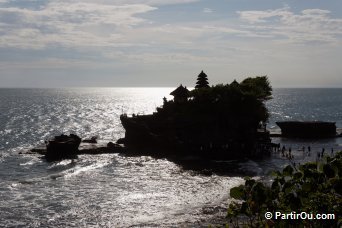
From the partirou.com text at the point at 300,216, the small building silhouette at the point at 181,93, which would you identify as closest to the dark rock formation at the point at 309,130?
the small building silhouette at the point at 181,93

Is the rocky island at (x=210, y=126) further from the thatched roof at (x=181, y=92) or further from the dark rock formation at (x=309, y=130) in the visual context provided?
the dark rock formation at (x=309, y=130)

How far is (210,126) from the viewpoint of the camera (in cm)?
8431

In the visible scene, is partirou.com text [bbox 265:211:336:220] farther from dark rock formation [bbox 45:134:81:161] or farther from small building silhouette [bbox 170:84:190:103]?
small building silhouette [bbox 170:84:190:103]

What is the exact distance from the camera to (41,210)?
1715 inches

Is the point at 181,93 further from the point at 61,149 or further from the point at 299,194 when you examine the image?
the point at 299,194

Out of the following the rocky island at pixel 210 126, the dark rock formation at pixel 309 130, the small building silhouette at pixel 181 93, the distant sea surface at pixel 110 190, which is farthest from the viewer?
the dark rock formation at pixel 309 130

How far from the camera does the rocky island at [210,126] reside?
3222 inches

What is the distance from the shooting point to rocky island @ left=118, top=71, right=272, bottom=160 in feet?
269

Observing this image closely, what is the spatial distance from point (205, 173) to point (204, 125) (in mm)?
21920

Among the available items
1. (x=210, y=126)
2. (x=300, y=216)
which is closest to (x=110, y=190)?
(x=210, y=126)

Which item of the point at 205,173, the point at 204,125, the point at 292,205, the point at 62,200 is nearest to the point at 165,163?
the point at 205,173

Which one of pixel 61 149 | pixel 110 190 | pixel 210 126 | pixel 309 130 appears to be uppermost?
pixel 210 126

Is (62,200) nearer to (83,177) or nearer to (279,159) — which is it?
(83,177)

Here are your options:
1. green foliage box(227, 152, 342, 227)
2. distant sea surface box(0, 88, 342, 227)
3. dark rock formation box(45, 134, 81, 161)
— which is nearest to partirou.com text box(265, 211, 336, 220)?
green foliage box(227, 152, 342, 227)
